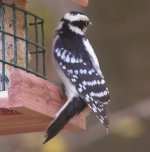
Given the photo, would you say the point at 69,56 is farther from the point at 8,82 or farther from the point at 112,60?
the point at 112,60

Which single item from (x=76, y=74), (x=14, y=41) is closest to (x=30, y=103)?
(x=76, y=74)

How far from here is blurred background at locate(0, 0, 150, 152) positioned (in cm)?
688

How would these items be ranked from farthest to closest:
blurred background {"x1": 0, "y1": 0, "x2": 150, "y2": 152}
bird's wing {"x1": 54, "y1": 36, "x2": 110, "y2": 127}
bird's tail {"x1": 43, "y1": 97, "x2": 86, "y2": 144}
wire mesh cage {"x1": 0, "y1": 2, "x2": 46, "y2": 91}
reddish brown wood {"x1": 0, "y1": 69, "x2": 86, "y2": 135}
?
1. blurred background {"x1": 0, "y1": 0, "x2": 150, "y2": 152}
2. wire mesh cage {"x1": 0, "y1": 2, "x2": 46, "y2": 91}
3. bird's wing {"x1": 54, "y1": 36, "x2": 110, "y2": 127}
4. bird's tail {"x1": 43, "y1": 97, "x2": 86, "y2": 144}
5. reddish brown wood {"x1": 0, "y1": 69, "x2": 86, "y2": 135}

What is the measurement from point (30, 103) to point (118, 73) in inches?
137

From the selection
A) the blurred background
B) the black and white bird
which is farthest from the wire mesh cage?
the blurred background

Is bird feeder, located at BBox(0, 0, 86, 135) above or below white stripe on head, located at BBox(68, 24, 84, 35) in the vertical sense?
below

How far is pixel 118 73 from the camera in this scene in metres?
7.48

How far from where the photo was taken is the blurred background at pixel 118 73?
6875 mm

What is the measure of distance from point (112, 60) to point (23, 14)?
2762 mm

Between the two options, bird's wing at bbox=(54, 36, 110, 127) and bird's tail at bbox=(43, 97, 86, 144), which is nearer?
bird's tail at bbox=(43, 97, 86, 144)

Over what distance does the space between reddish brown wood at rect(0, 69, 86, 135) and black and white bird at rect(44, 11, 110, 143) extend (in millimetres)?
60

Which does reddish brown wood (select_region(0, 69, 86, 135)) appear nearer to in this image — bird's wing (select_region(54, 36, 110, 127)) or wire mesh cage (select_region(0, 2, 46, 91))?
bird's wing (select_region(54, 36, 110, 127))

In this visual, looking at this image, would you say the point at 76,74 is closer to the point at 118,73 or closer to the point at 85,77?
the point at 85,77

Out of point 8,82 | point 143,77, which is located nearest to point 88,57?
point 8,82
